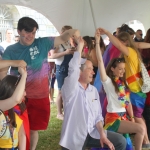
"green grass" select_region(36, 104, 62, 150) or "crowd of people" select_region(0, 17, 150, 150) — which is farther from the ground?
"crowd of people" select_region(0, 17, 150, 150)

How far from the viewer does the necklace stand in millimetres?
2479

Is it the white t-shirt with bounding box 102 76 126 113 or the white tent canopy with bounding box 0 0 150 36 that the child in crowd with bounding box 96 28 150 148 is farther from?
the white tent canopy with bounding box 0 0 150 36

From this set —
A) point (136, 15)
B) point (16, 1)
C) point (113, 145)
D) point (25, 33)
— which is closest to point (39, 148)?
point (113, 145)

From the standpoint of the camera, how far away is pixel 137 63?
108 inches

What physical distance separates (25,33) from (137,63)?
4.32 ft

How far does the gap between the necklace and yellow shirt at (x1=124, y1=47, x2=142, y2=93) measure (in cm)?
23

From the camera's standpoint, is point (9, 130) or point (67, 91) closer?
point (9, 130)

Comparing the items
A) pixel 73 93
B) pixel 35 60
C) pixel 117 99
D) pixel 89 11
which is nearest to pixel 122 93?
pixel 117 99

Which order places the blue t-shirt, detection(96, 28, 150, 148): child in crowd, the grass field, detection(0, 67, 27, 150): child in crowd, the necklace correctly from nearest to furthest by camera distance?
detection(0, 67, 27, 150): child in crowd, the blue t-shirt, the necklace, detection(96, 28, 150, 148): child in crowd, the grass field

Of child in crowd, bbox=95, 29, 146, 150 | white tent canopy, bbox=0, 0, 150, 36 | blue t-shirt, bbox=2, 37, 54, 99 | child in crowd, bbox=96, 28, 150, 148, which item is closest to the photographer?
blue t-shirt, bbox=2, 37, 54, 99

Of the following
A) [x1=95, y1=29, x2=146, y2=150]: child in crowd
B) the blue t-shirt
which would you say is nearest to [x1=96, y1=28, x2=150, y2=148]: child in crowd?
[x1=95, y1=29, x2=146, y2=150]: child in crowd

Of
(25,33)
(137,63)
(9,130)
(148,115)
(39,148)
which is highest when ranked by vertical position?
(25,33)

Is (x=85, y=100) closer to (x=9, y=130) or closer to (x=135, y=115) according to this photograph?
(x=9, y=130)

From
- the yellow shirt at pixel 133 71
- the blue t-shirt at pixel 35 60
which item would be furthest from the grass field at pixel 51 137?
the yellow shirt at pixel 133 71
